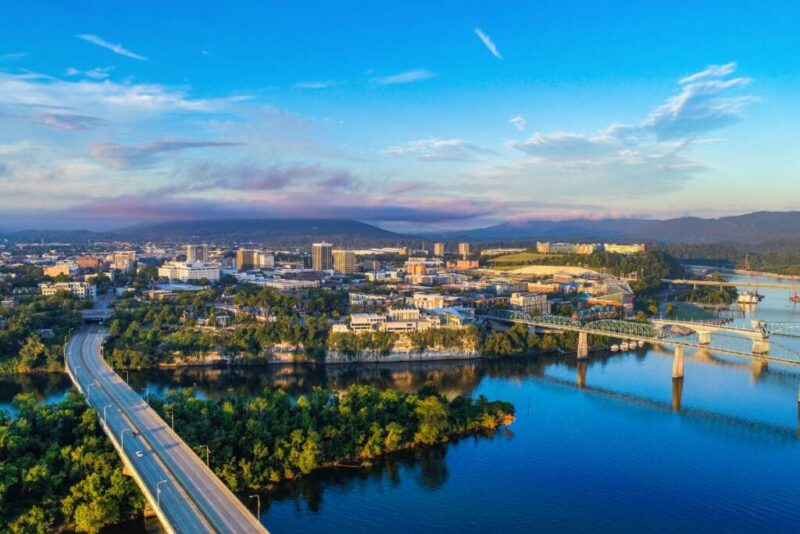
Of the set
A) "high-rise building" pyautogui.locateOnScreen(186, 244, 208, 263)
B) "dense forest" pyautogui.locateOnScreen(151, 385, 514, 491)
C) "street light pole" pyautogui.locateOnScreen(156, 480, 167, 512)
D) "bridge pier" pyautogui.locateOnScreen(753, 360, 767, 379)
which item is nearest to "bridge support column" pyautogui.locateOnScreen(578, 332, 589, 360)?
"bridge pier" pyautogui.locateOnScreen(753, 360, 767, 379)

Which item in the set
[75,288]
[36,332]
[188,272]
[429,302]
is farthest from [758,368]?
[188,272]

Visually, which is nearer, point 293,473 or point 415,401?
point 293,473

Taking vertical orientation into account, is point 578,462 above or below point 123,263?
below

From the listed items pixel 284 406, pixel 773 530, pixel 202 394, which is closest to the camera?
pixel 773 530

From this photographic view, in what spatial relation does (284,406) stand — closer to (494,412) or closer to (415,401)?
(415,401)

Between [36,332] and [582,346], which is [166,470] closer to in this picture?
[36,332]

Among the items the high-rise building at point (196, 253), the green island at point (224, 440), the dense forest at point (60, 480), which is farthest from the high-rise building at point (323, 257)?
the dense forest at point (60, 480)

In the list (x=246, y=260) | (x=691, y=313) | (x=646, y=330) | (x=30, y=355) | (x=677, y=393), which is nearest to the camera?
(x=677, y=393)

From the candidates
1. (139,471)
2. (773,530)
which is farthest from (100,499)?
(773,530)
